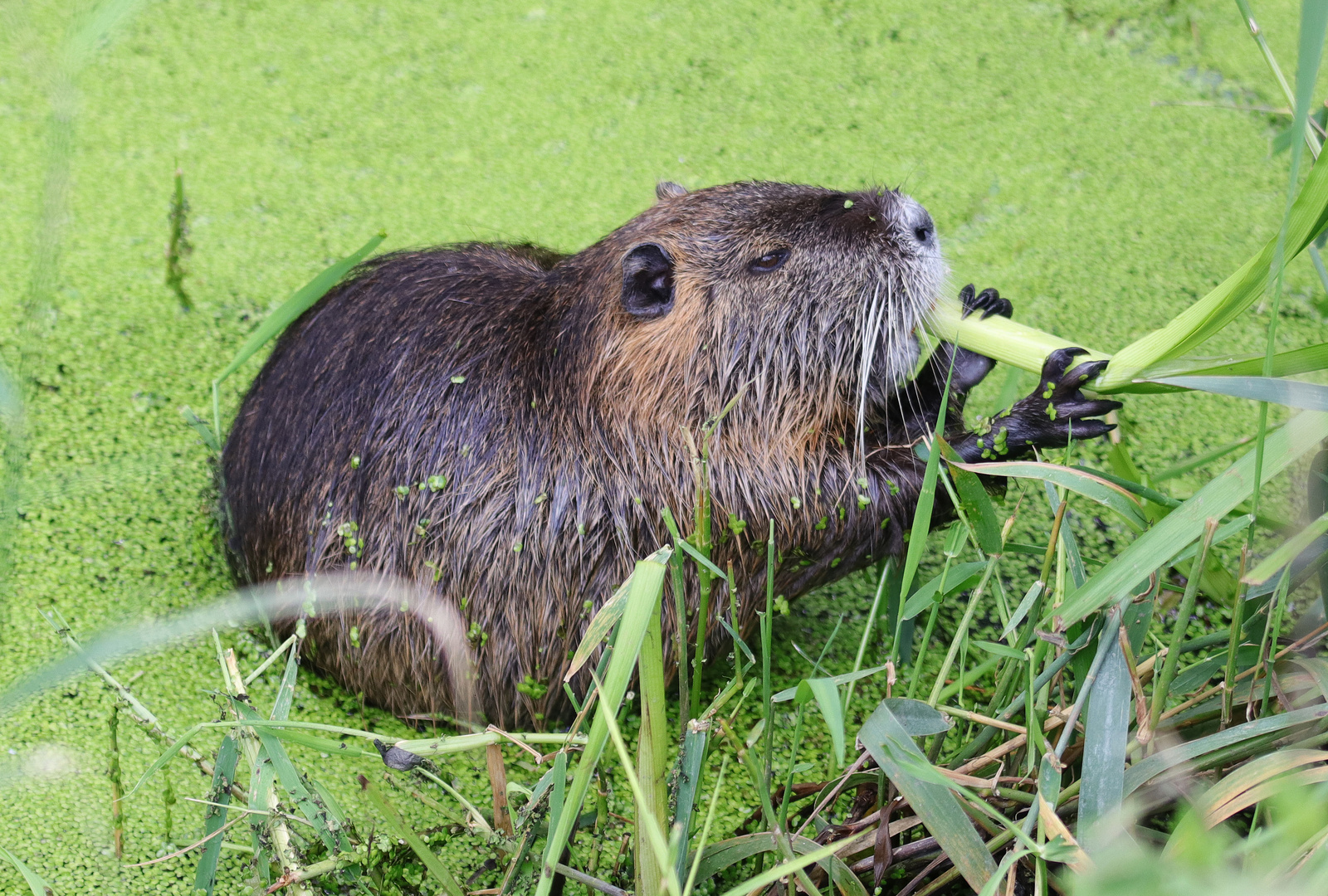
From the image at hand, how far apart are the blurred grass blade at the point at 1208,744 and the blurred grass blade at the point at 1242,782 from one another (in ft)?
0.18

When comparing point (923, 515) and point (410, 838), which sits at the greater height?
point (923, 515)

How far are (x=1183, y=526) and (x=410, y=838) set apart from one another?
1053 millimetres

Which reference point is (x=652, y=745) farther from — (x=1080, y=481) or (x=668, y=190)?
(x=668, y=190)

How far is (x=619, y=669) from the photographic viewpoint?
1.29 m

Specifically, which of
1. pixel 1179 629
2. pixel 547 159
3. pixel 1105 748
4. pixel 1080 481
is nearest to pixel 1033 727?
pixel 1105 748

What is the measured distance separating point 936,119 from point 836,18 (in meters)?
0.65

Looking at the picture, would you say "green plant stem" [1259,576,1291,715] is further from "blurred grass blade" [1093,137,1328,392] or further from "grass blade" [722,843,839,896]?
"grass blade" [722,843,839,896]

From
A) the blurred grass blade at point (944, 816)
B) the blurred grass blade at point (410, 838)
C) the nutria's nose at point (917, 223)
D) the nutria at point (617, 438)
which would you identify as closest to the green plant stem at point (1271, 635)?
the blurred grass blade at point (944, 816)

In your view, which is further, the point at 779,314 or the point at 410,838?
the point at 779,314

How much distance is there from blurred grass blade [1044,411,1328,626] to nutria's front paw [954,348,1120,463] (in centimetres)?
41

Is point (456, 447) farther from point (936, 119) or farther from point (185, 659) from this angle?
point (936, 119)

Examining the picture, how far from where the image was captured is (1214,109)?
12.7ft

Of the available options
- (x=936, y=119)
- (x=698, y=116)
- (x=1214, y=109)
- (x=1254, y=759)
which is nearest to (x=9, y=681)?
(x=1254, y=759)

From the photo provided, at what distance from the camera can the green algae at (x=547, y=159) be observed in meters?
2.81
